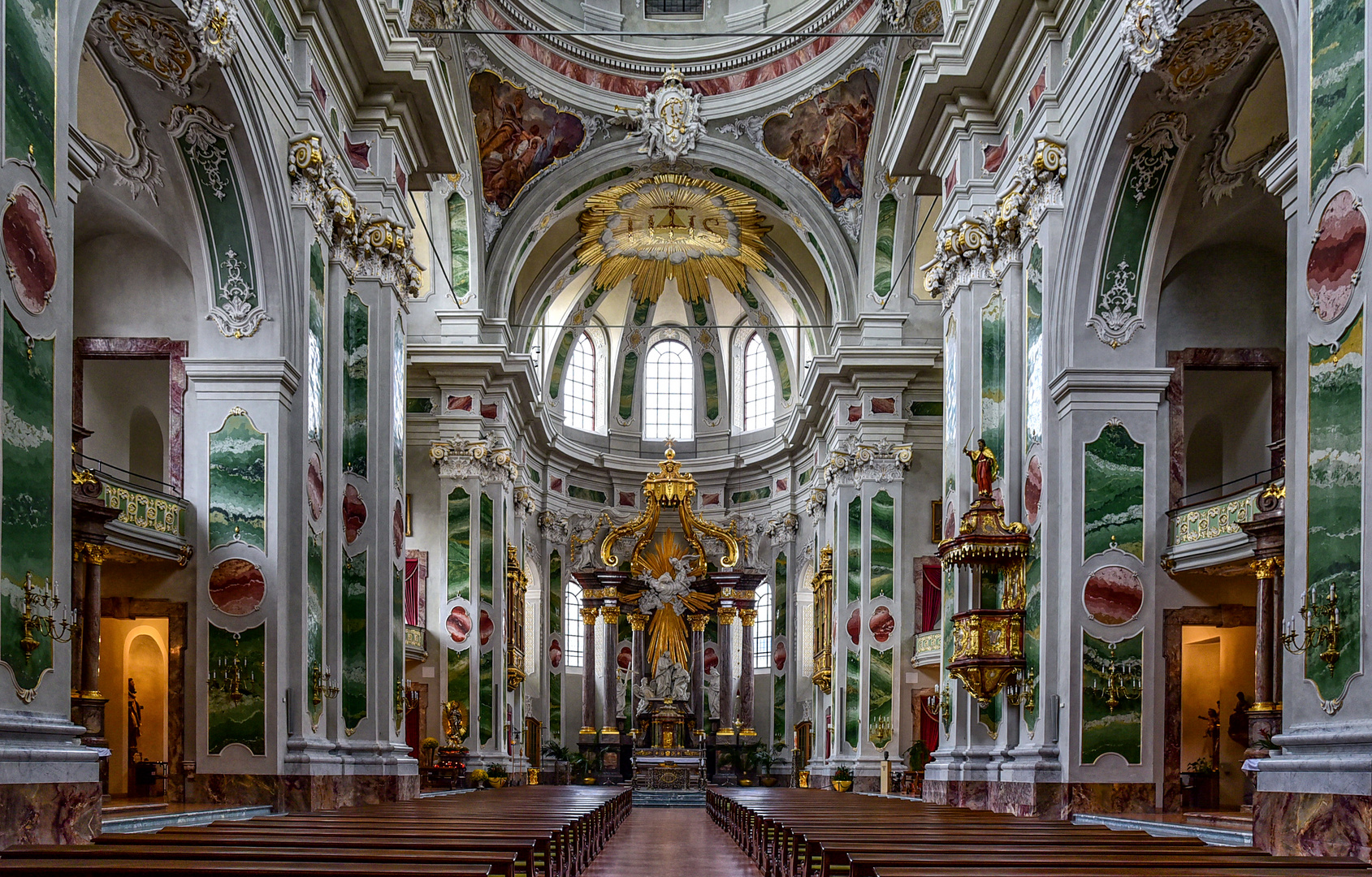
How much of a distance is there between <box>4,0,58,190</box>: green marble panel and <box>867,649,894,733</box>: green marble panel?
18.2 m

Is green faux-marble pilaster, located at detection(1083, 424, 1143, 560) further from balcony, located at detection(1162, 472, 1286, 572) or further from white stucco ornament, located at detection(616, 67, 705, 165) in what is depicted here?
white stucco ornament, located at detection(616, 67, 705, 165)

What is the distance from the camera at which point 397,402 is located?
1647 centimetres

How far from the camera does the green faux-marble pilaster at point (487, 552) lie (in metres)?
24.8

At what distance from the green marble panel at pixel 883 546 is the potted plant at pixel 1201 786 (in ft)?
31.5

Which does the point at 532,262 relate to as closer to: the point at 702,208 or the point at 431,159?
the point at 702,208

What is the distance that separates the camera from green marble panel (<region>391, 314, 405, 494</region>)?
52.0ft

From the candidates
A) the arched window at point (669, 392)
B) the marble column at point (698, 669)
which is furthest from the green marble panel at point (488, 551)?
the arched window at point (669, 392)

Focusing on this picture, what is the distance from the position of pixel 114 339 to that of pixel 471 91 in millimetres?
11265

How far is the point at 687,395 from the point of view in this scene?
116ft

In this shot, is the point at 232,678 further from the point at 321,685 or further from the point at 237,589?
the point at 321,685

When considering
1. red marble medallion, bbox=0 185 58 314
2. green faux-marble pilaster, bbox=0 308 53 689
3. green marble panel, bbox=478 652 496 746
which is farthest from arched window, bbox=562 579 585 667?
red marble medallion, bbox=0 185 58 314

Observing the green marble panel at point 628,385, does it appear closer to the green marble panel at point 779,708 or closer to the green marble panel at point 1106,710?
the green marble panel at point 779,708

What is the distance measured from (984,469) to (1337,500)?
655cm

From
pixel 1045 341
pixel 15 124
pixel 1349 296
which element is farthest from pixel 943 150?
pixel 15 124
